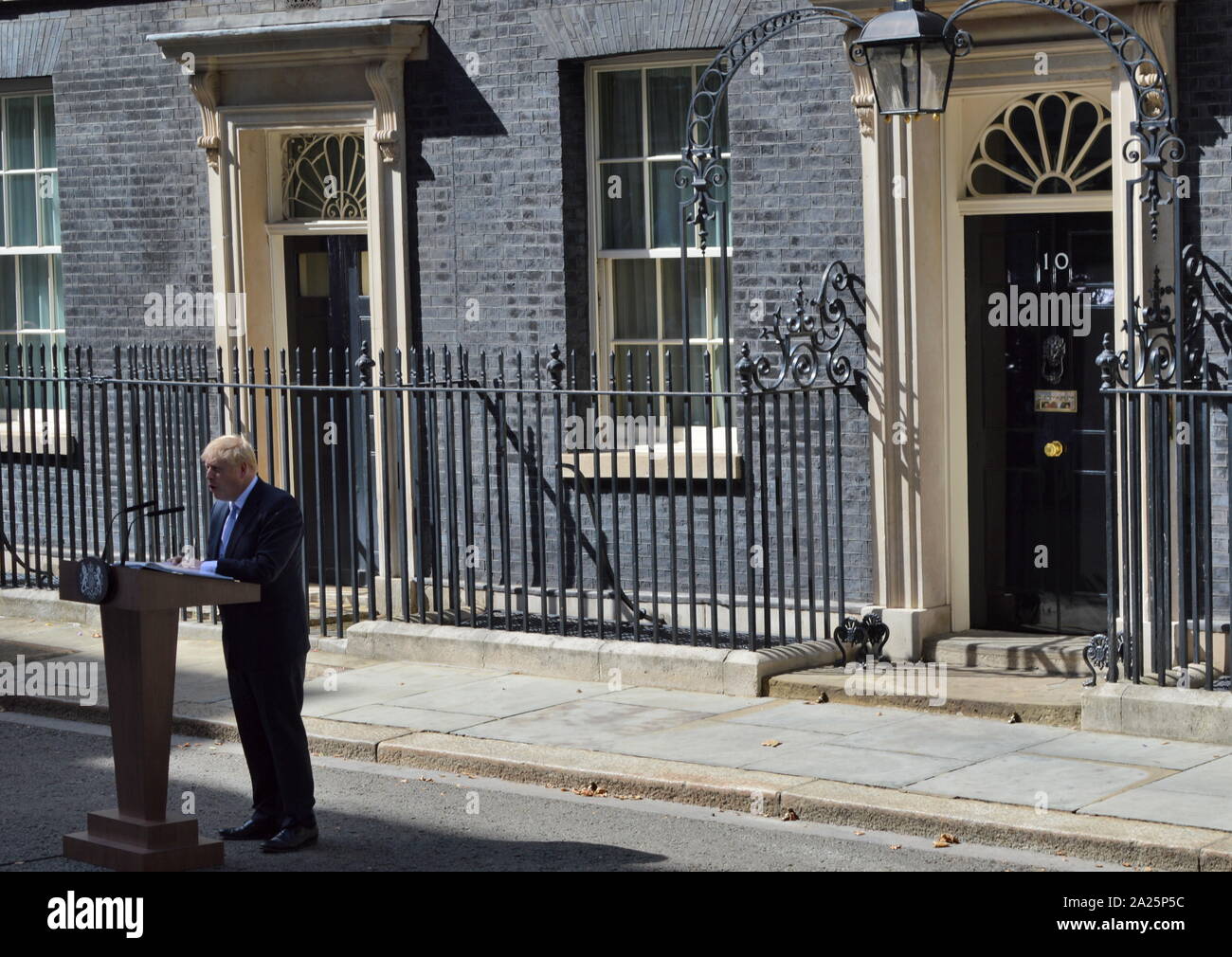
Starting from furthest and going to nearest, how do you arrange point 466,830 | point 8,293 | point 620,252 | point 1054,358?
point 8,293 < point 620,252 < point 1054,358 < point 466,830

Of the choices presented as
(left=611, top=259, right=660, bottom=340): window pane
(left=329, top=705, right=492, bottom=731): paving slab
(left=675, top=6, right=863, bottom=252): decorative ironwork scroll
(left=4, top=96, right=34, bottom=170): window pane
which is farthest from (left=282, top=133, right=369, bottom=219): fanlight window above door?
(left=329, top=705, right=492, bottom=731): paving slab

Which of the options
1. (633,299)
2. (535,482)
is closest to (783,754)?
(535,482)

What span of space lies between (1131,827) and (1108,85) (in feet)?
14.0

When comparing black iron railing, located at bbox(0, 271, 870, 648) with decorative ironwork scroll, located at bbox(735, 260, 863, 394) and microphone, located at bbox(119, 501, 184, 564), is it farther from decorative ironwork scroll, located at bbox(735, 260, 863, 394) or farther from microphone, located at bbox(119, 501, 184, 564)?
microphone, located at bbox(119, 501, 184, 564)

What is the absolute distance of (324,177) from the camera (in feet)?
44.2

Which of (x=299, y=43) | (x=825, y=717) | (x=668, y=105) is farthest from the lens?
(x=299, y=43)

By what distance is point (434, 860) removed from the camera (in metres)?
7.59

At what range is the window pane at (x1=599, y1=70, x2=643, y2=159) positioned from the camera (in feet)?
39.4

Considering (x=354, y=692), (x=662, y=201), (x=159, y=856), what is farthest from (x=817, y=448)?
(x=159, y=856)

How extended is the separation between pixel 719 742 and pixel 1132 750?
1847mm

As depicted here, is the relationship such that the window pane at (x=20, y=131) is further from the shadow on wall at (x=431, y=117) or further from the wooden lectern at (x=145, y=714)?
the wooden lectern at (x=145, y=714)

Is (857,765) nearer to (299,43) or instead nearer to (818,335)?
(818,335)

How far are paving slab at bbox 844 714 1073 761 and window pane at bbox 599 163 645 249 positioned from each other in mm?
3872
